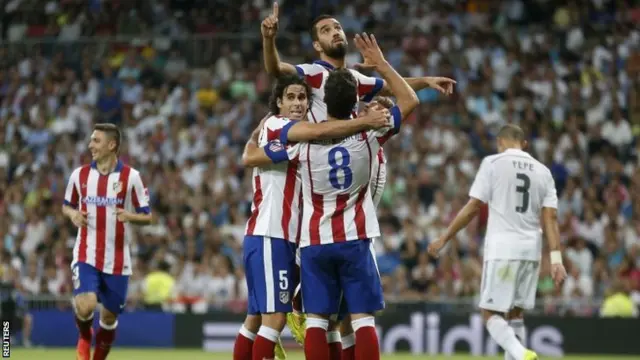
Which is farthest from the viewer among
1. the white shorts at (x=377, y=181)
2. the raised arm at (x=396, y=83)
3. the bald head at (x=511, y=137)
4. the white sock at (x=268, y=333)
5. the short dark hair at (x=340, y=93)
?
the bald head at (x=511, y=137)

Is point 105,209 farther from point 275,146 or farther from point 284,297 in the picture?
point 275,146

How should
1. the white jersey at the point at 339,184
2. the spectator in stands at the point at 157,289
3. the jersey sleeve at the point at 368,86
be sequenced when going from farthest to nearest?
the spectator in stands at the point at 157,289, the jersey sleeve at the point at 368,86, the white jersey at the point at 339,184

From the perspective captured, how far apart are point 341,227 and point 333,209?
5.2 inches

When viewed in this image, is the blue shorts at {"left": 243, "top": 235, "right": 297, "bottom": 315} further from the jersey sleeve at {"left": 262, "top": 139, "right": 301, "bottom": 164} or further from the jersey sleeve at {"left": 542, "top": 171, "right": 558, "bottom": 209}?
the jersey sleeve at {"left": 542, "top": 171, "right": 558, "bottom": 209}

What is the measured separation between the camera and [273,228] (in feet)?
31.2

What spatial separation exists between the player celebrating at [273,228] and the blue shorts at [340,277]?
452 mm

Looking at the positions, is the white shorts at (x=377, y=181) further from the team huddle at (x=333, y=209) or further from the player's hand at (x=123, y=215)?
the player's hand at (x=123, y=215)

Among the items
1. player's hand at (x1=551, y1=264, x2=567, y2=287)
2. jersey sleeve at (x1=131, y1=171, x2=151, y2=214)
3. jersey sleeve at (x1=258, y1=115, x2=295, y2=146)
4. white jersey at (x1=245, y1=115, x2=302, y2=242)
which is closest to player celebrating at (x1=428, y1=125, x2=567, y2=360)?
player's hand at (x1=551, y1=264, x2=567, y2=287)

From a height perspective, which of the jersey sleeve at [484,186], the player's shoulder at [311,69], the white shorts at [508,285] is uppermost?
the player's shoulder at [311,69]

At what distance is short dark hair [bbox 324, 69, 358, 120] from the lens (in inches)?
343

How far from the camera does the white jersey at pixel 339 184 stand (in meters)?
8.85

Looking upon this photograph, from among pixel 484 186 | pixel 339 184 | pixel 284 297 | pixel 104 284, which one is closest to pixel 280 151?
pixel 339 184

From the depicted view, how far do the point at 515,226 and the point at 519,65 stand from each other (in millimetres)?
10603

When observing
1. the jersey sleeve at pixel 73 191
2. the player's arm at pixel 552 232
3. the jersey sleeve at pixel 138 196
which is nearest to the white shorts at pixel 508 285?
the player's arm at pixel 552 232
